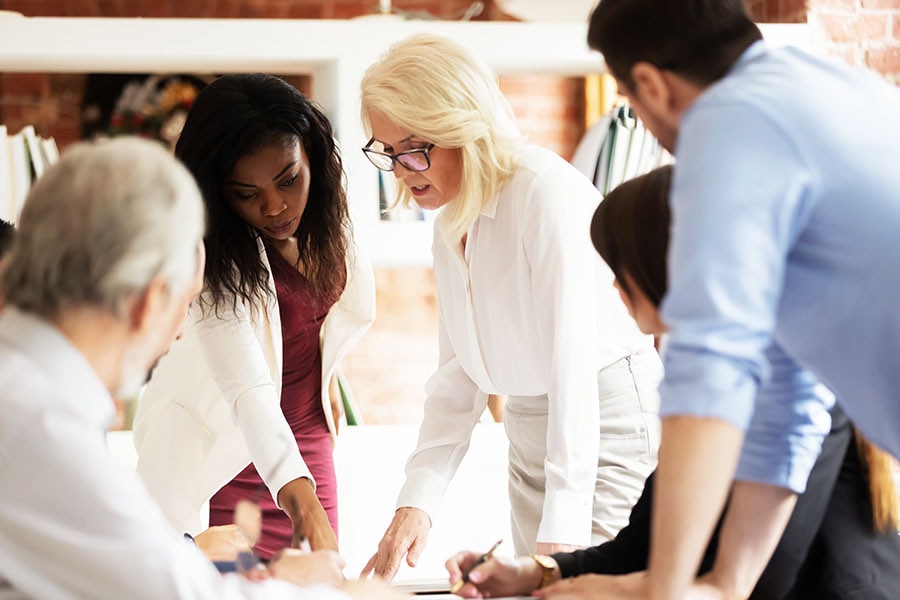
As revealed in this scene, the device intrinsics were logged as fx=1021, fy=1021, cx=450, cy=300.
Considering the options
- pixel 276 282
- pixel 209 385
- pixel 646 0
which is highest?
pixel 646 0

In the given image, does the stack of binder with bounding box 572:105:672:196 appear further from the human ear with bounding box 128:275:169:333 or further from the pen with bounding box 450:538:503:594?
the human ear with bounding box 128:275:169:333

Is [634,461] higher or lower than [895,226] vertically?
lower

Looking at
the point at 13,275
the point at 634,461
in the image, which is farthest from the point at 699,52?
the point at 634,461

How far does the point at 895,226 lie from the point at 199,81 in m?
3.36

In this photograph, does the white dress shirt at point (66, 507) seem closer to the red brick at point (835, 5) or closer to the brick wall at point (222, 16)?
the red brick at point (835, 5)

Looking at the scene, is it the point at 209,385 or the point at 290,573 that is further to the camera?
the point at 209,385

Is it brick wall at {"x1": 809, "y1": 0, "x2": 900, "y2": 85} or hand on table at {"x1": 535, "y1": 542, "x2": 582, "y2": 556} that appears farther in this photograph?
brick wall at {"x1": 809, "y1": 0, "x2": 900, "y2": 85}

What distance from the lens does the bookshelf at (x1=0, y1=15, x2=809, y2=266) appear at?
268 centimetres

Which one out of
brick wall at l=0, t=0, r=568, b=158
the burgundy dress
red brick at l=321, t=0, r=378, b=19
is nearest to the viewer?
the burgundy dress

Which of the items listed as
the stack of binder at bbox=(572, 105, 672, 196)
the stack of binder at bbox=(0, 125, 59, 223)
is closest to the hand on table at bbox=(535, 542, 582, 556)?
the stack of binder at bbox=(572, 105, 672, 196)

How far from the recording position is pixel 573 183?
1.74 m

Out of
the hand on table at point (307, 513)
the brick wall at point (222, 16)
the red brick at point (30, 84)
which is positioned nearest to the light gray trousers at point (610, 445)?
the hand on table at point (307, 513)

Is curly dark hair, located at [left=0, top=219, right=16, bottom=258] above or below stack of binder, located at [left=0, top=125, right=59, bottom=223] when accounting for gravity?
above

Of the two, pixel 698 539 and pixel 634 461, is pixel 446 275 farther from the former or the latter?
pixel 698 539
